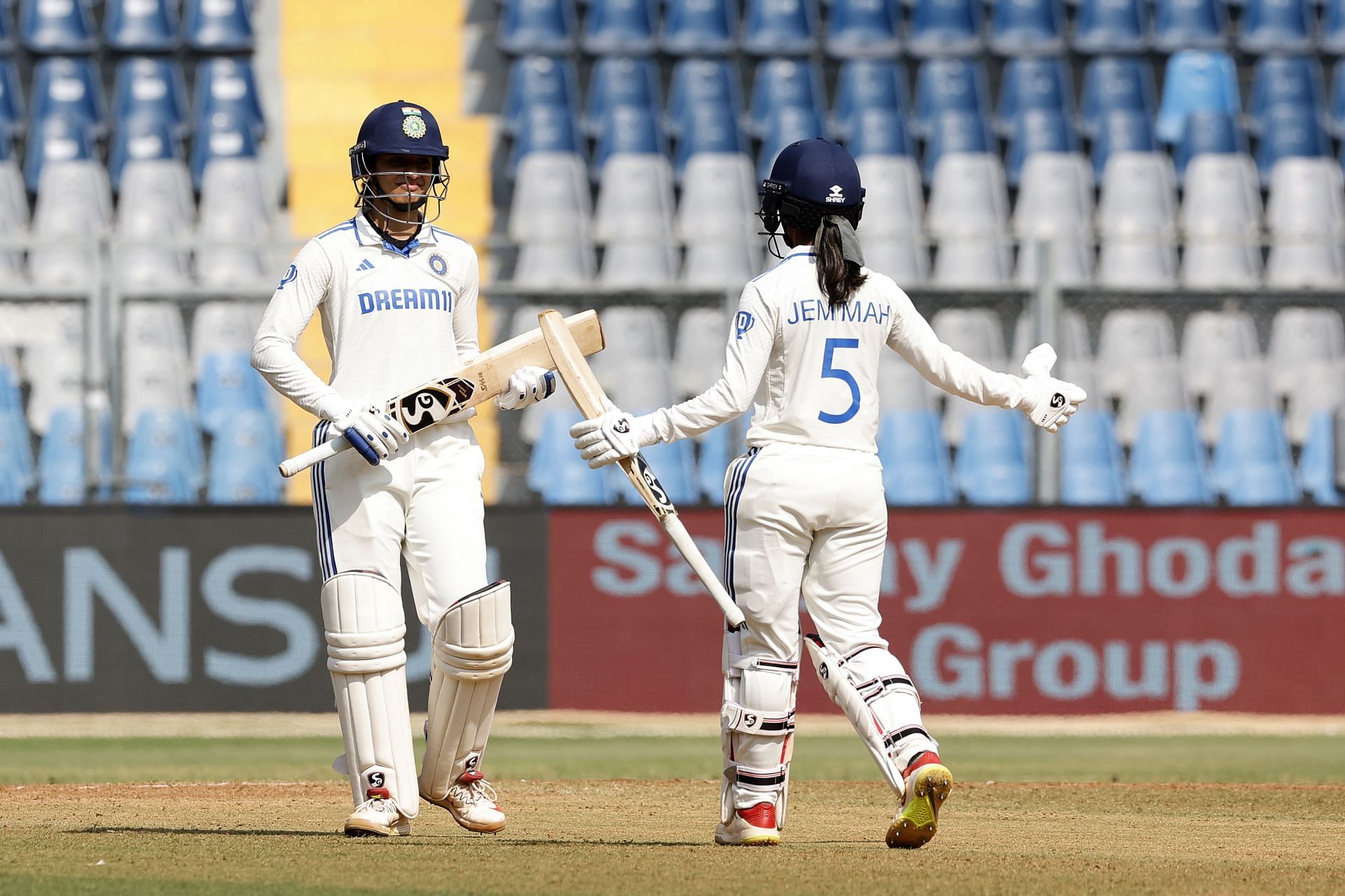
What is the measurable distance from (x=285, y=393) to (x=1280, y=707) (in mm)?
7170

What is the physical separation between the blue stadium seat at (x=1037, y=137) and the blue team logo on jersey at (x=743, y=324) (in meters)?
9.76

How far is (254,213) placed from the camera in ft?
48.2

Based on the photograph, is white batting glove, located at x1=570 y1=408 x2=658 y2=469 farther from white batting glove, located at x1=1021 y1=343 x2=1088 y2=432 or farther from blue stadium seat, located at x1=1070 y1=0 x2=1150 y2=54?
blue stadium seat, located at x1=1070 y1=0 x2=1150 y2=54

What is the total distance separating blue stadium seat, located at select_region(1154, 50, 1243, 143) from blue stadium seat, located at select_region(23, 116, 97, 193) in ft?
27.3

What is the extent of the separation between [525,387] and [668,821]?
5.59ft

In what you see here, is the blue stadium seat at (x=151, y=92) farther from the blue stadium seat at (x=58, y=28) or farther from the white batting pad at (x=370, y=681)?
the white batting pad at (x=370, y=681)

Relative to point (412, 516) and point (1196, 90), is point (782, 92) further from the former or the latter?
point (412, 516)

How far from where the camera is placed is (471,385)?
5852 millimetres

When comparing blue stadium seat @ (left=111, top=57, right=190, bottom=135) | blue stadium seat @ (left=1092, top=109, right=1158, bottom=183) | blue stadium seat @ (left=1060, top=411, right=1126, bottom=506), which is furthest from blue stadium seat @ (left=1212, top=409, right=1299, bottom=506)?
blue stadium seat @ (left=111, top=57, right=190, bottom=135)

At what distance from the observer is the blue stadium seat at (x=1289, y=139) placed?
49.7 feet

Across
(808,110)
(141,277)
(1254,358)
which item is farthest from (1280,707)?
(141,277)

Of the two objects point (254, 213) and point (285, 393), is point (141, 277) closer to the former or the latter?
point (254, 213)

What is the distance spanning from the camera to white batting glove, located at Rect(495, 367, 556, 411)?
19.5 ft

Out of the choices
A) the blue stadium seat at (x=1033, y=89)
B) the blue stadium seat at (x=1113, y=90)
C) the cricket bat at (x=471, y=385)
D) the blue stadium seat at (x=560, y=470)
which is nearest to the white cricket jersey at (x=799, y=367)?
the cricket bat at (x=471, y=385)
